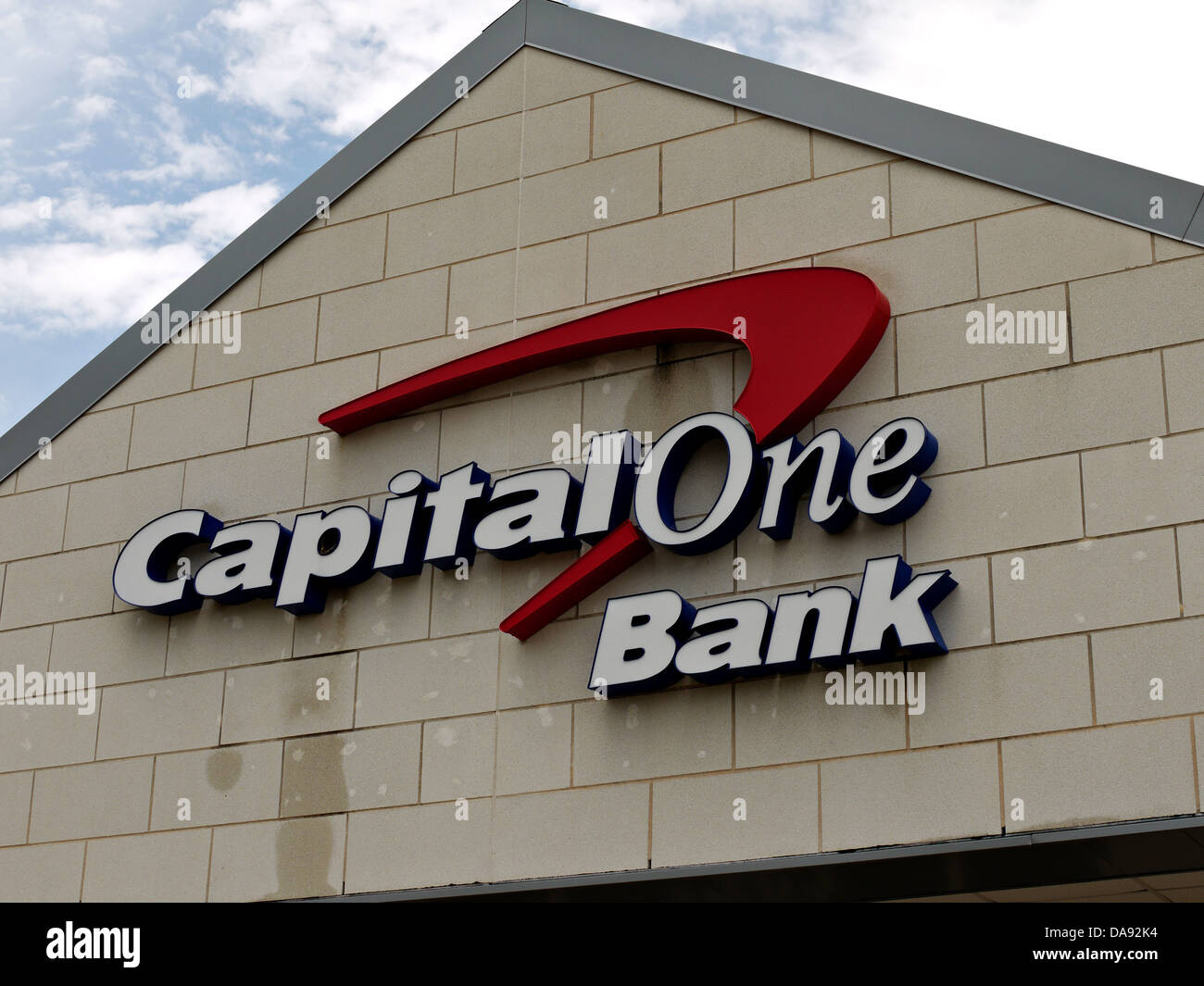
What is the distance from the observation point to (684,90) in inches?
407

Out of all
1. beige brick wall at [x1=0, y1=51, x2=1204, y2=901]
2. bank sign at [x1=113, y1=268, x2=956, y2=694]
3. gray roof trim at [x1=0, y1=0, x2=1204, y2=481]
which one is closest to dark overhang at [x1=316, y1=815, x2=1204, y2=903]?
beige brick wall at [x1=0, y1=51, x2=1204, y2=901]

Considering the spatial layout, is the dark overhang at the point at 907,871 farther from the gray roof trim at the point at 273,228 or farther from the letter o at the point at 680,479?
the gray roof trim at the point at 273,228

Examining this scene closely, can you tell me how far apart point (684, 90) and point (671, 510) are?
9.16ft

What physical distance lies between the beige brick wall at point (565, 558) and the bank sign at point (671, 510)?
0.52 feet

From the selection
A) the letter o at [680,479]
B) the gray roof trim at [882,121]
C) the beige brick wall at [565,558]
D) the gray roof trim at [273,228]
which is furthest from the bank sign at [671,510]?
the gray roof trim at [273,228]

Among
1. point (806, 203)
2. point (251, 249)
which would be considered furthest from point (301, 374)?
point (806, 203)

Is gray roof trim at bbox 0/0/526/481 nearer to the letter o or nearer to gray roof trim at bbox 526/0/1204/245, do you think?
gray roof trim at bbox 526/0/1204/245

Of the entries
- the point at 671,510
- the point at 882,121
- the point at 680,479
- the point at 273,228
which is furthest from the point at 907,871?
the point at 273,228

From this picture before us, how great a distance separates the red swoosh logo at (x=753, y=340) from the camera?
9055 mm

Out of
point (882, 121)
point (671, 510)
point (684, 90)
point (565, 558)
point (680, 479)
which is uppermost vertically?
point (684, 90)

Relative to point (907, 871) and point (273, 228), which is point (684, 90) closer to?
point (273, 228)

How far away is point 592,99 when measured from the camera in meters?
10.7
